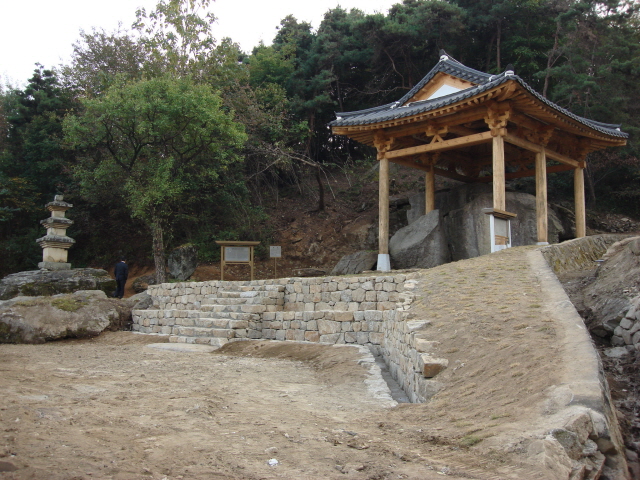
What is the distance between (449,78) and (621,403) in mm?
11776

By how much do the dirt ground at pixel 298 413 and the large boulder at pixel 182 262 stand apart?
31.4ft

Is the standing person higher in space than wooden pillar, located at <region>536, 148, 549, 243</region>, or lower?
lower

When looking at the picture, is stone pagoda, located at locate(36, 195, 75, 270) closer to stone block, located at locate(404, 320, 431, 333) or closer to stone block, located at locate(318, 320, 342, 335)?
stone block, located at locate(318, 320, 342, 335)

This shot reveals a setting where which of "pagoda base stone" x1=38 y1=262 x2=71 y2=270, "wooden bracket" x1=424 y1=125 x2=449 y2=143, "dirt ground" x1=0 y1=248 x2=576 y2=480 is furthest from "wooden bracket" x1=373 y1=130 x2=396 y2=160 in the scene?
"pagoda base stone" x1=38 y1=262 x2=71 y2=270

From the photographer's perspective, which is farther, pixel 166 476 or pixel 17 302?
pixel 17 302

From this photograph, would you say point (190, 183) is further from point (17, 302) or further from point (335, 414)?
point (335, 414)

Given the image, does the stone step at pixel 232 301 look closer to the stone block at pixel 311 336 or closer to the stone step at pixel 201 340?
the stone step at pixel 201 340

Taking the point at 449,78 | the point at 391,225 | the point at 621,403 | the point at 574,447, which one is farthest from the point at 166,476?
the point at 391,225

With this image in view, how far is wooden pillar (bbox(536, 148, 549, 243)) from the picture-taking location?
13.0m

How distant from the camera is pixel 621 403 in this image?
4629 mm

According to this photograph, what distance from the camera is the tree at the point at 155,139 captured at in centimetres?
1444

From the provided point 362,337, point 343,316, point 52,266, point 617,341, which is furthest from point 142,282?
point 617,341

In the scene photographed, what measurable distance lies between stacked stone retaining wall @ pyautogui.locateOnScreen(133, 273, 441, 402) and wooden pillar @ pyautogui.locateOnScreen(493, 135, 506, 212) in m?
3.70

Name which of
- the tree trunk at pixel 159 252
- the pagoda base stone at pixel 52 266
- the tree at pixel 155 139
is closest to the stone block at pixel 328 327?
the tree at pixel 155 139
